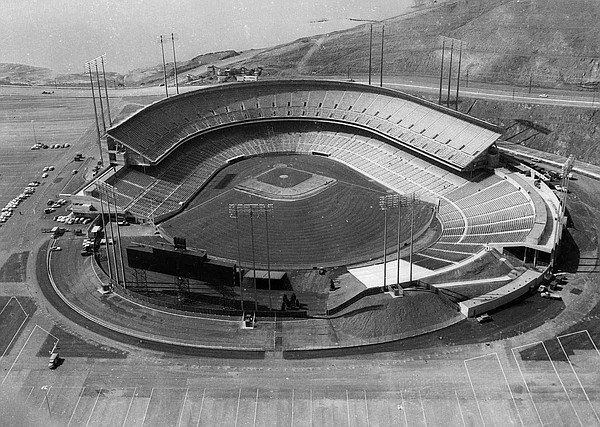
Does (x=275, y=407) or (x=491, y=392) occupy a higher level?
(x=491, y=392)

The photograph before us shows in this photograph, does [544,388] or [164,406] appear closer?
[164,406]

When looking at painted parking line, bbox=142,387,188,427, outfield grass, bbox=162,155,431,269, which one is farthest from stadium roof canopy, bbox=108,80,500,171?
painted parking line, bbox=142,387,188,427

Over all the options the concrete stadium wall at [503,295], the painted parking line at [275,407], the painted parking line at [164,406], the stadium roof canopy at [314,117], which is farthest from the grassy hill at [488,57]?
the painted parking line at [164,406]

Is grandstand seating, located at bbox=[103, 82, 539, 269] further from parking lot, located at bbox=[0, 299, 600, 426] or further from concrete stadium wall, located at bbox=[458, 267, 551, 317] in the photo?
parking lot, located at bbox=[0, 299, 600, 426]

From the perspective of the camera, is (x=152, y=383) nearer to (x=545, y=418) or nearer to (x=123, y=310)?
(x=123, y=310)

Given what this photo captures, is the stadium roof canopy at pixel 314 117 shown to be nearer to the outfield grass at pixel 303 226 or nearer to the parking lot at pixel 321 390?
the outfield grass at pixel 303 226

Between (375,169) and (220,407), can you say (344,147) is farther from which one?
(220,407)

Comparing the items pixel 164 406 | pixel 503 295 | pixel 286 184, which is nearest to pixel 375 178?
pixel 286 184
